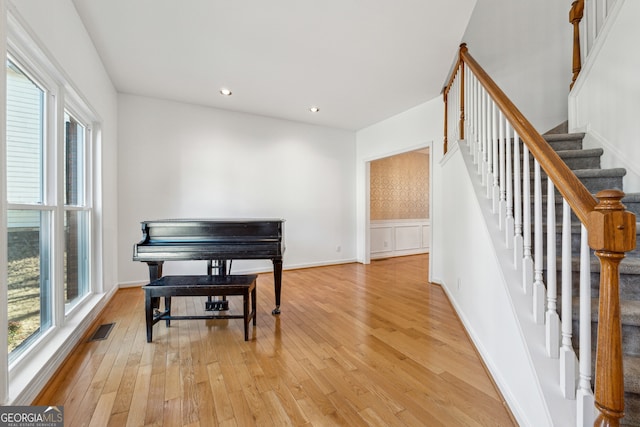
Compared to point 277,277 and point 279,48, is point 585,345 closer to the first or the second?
point 277,277

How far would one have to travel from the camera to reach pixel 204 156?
4.17m

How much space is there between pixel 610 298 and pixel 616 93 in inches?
79.2

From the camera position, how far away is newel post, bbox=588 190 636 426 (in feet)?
2.59

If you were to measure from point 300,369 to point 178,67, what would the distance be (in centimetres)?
333

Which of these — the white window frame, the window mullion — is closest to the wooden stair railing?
the white window frame

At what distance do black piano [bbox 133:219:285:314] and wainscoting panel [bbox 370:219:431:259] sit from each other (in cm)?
347

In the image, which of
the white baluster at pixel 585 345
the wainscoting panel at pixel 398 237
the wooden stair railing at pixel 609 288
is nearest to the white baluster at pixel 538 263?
the white baluster at pixel 585 345

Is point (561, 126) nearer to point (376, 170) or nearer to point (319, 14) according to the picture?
point (319, 14)

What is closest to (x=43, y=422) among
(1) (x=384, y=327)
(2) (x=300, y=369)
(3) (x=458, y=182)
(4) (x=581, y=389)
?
(2) (x=300, y=369)

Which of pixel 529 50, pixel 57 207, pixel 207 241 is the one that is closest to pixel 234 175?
pixel 207 241

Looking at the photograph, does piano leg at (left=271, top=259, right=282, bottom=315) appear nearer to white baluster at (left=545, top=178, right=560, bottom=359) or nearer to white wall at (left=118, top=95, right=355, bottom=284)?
white wall at (left=118, top=95, right=355, bottom=284)

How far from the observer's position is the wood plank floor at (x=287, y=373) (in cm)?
141

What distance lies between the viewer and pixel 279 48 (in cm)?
272

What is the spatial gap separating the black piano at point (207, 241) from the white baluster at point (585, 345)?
2134 mm
